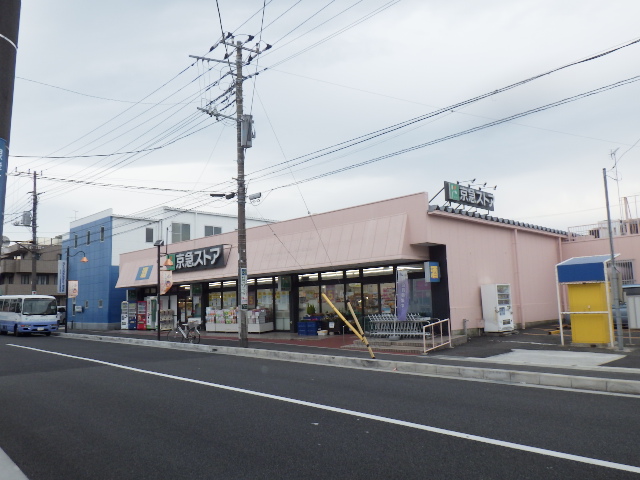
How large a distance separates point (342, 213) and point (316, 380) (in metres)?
11.9

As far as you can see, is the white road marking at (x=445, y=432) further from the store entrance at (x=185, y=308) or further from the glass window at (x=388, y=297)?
the store entrance at (x=185, y=308)

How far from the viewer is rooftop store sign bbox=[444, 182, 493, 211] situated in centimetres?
2150

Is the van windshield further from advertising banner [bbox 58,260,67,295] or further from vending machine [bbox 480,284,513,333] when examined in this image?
vending machine [bbox 480,284,513,333]

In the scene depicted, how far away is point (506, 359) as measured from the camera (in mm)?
14305

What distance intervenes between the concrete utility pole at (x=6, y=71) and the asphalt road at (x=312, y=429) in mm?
3289

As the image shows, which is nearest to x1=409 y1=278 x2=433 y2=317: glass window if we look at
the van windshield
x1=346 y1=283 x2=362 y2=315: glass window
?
x1=346 y1=283 x2=362 y2=315: glass window

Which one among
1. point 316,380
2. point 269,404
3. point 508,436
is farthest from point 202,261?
point 508,436

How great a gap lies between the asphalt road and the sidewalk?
2.59 ft

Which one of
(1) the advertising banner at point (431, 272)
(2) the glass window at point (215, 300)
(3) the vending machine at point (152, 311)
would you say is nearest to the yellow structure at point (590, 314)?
(1) the advertising banner at point (431, 272)

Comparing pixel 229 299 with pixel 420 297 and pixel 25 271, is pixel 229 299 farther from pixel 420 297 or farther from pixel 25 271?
pixel 25 271

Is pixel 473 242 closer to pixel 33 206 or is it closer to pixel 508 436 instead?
pixel 508 436

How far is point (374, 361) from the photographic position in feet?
45.0

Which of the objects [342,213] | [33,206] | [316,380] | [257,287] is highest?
[33,206]

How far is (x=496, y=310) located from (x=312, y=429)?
15445 mm
